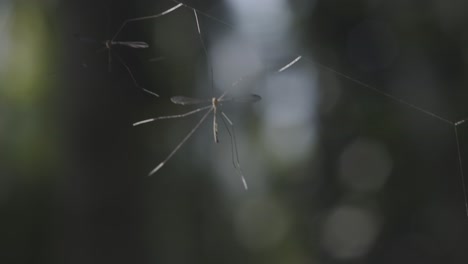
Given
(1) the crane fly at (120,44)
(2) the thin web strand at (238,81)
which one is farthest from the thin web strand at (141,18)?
(2) the thin web strand at (238,81)

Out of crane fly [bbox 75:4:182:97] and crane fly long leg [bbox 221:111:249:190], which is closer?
crane fly [bbox 75:4:182:97]

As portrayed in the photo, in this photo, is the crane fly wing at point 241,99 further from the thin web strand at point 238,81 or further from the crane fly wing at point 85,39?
the crane fly wing at point 85,39

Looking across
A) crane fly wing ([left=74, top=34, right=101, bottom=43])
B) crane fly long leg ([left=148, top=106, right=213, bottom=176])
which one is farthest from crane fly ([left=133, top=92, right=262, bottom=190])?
crane fly wing ([left=74, top=34, right=101, bottom=43])

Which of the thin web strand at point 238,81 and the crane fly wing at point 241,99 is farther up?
the thin web strand at point 238,81

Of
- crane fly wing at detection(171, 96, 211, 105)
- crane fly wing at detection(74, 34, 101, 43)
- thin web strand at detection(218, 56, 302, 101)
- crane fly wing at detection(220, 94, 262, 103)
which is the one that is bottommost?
crane fly wing at detection(171, 96, 211, 105)

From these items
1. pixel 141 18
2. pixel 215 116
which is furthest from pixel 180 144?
pixel 141 18

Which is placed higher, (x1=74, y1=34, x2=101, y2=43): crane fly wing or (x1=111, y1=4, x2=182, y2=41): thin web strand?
(x1=111, y1=4, x2=182, y2=41): thin web strand

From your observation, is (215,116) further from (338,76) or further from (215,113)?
(338,76)

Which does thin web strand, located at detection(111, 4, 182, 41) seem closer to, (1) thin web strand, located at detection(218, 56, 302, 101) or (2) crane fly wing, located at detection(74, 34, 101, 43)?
(2) crane fly wing, located at detection(74, 34, 101, 43)
